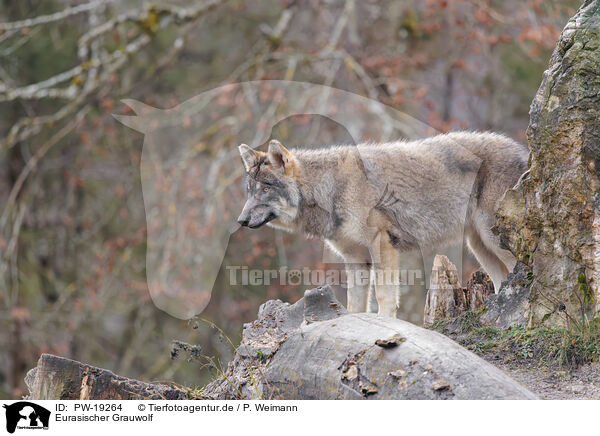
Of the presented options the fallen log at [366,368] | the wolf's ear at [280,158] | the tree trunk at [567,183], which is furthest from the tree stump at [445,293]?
the fallen log at [366,368]

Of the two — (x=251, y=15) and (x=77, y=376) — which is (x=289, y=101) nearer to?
(x=251, y=15)

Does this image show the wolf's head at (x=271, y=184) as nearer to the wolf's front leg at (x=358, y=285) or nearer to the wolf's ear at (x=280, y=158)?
the wolf's ear at (x=280, y=158)

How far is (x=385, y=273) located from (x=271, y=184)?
55.8 inches

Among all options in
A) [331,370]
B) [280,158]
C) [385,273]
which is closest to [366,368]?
[331,370]

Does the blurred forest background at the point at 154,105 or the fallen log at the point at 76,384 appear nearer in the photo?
the fallen log at the point at 76,384

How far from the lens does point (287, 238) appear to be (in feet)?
46.2

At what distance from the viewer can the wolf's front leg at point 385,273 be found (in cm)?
679

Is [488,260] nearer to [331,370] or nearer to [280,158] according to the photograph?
[280,158]

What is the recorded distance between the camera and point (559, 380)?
4.60 meters

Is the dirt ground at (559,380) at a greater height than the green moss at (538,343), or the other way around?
the green moss at (538,343)

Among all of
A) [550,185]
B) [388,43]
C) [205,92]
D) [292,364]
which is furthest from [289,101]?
[292,364]

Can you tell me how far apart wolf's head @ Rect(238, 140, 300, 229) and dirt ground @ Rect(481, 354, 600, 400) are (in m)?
2.72
